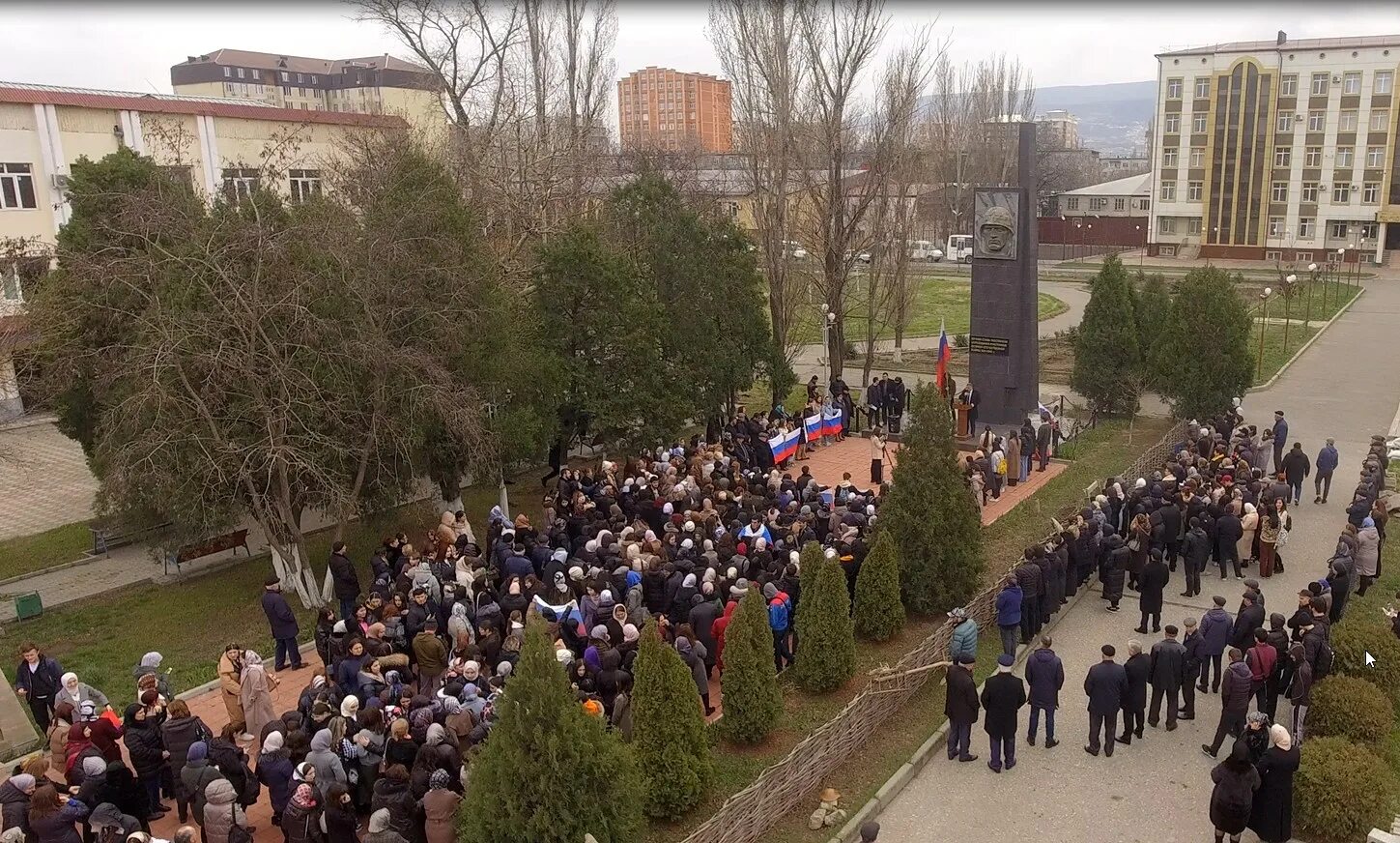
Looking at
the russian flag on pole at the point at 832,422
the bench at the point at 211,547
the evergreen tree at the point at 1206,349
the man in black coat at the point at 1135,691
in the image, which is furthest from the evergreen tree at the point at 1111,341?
the bench at the point at 211,547

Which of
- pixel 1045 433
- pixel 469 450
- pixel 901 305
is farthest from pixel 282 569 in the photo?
pixel 901 305

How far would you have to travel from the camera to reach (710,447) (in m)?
19.7

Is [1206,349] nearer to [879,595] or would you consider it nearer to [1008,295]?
[1008,295]

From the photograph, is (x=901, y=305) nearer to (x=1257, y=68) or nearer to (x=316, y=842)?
(x=316, y=842)

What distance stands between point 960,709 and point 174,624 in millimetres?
11139

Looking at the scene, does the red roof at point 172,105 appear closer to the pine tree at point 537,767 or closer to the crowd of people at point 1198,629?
the crowd of people at point 1198,629

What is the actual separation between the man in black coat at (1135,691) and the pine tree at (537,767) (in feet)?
18.1

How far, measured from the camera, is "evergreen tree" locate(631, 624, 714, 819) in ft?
29.1

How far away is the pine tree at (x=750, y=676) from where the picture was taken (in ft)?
33.1

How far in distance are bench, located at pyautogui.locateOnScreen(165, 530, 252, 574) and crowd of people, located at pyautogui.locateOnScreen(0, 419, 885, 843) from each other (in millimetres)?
3244

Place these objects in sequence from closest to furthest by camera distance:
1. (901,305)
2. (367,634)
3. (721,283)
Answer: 1. (367,634)
2. (721,283)
3. (901,305)

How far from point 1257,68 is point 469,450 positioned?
58.0m

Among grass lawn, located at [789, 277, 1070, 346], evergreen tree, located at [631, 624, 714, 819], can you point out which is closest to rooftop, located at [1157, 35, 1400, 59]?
grass lawn, located at [789, 277, 1070, 346]

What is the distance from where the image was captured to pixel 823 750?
31.9 feet
